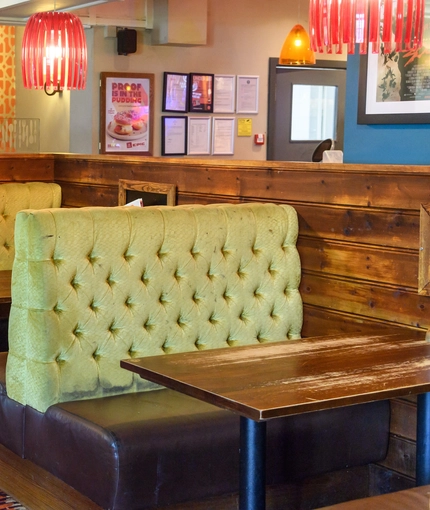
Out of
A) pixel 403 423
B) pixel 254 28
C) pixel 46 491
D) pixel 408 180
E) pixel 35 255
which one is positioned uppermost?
pixel 254 28

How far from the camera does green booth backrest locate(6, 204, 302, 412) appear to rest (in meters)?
3.22

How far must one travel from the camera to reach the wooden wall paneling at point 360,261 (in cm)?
342

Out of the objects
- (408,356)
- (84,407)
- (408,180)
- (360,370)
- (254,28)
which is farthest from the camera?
(254,28)

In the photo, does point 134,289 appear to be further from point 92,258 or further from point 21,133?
point 21,133

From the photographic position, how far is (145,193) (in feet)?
16.0

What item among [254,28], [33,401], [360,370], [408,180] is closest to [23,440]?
[33,401]

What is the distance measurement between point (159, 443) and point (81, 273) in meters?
0.76

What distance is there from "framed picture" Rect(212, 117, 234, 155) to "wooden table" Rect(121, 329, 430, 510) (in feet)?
17.1

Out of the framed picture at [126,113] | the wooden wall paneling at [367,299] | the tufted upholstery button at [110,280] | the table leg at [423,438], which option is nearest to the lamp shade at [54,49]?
the framed picture at [126,113]

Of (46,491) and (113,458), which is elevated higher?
(113,458)

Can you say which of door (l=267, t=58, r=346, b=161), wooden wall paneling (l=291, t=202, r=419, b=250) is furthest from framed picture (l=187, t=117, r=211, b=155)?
wooden wall paneling (l=291, t=202, r=419, b=250)

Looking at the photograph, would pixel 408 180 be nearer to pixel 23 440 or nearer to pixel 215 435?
pixel 215 435

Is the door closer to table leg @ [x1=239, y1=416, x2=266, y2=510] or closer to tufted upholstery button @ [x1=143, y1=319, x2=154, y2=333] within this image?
tufted upholstery button @ [x1=143, y1=319, x2=154, y2=333]

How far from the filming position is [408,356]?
288 centimetres
